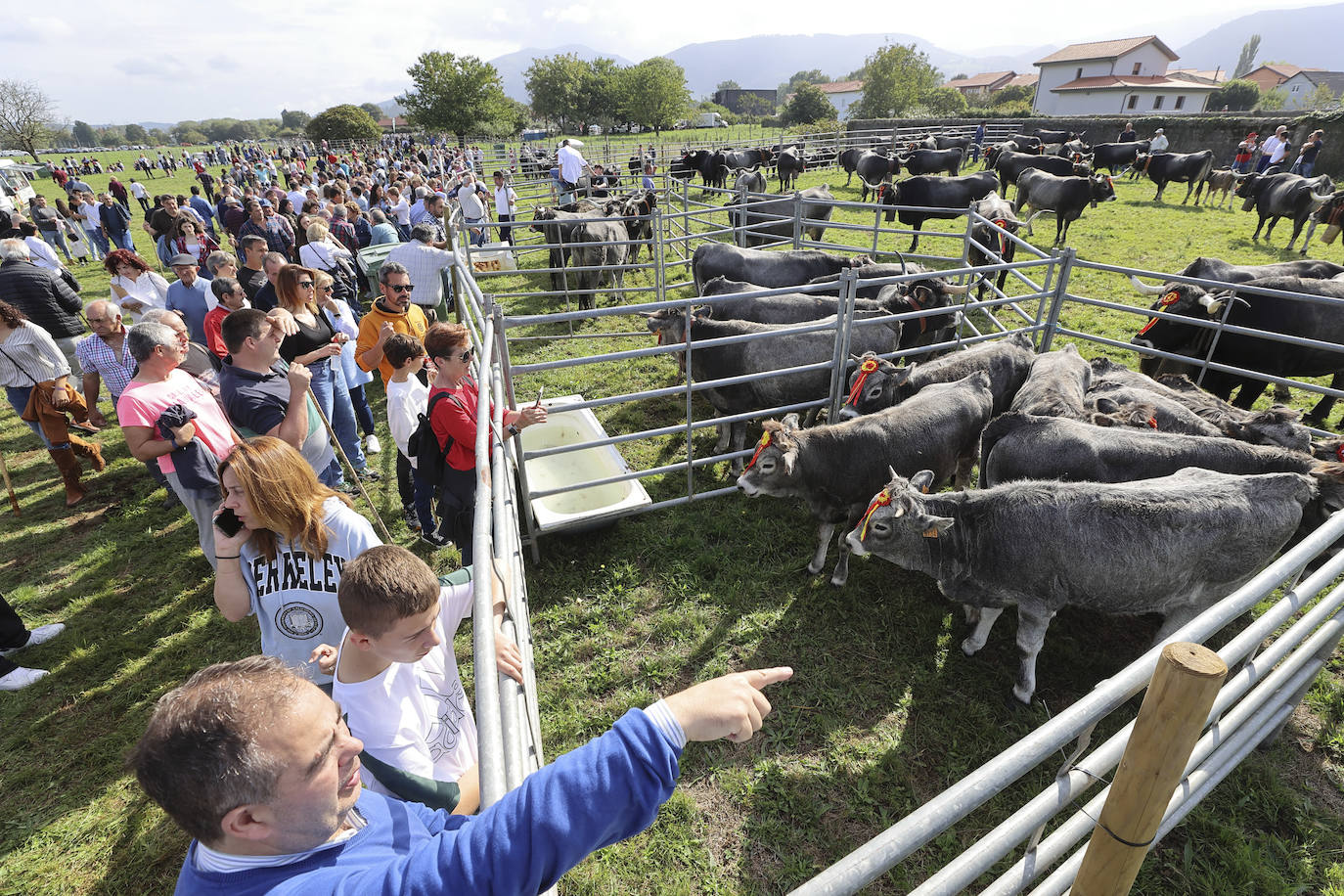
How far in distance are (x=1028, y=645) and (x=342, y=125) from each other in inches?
2989

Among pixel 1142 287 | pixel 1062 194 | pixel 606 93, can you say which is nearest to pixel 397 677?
pixel 1142 287

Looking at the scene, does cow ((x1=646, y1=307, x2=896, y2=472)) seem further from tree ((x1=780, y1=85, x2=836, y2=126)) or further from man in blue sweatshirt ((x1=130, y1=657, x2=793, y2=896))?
tree ((x1=780, y1=85, x2=836, y2=126))

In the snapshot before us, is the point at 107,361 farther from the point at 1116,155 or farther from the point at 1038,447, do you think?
the point at 1116,155

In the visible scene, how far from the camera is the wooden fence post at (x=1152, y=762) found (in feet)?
4.57

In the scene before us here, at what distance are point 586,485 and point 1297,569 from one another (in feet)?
13.7

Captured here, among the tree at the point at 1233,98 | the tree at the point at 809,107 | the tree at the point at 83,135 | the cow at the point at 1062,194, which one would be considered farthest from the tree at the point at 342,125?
the tree at the point at 83,135

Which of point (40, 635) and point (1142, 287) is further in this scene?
point (1142, 287)

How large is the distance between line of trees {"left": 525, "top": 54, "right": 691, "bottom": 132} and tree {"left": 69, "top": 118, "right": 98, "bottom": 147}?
10868 centimetres

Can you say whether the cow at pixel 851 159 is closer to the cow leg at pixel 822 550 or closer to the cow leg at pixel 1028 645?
the cow leg at pixel 822 550

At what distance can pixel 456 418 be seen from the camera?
3830 mm

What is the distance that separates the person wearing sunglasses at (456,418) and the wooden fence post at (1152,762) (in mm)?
3239

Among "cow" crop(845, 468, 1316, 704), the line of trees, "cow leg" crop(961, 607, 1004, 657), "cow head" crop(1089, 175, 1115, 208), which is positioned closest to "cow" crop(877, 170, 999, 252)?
"cow head" crop(1089, 175, 1115, 208)

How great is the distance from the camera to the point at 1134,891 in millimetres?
2953

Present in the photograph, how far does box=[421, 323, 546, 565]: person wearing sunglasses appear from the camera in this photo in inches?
149
